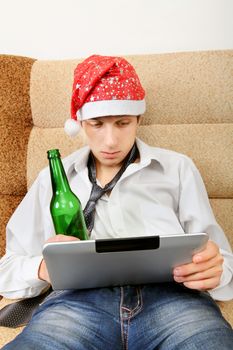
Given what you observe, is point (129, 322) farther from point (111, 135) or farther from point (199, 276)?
point (111, 135)

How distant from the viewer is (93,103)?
1.06 m

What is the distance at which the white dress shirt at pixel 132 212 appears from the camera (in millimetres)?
1058

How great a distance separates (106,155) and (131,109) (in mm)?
134

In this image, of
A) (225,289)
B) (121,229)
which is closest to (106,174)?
(121,229)

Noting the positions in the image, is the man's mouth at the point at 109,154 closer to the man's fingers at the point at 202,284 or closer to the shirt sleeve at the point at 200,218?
the shirt sleeve at the point at 200,218

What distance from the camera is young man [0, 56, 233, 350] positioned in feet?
2.61

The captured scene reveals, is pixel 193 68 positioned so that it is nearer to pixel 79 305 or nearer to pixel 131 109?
pixel 131 109

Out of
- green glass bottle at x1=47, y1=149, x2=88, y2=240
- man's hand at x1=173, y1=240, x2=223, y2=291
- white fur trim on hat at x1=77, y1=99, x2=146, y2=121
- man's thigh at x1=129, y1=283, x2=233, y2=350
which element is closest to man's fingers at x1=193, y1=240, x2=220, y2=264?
man's hand at x1=173, y1=240, x2=223, y2=291

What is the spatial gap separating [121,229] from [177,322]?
31cm

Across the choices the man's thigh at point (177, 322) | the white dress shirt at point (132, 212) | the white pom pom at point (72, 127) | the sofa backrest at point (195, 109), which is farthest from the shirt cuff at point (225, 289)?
the white pom pom at point (72, 127)

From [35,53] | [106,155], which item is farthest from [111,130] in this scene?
[35,53]

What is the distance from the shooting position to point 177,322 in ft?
2.61

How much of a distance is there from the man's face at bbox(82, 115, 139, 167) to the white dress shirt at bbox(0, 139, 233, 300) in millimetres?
63

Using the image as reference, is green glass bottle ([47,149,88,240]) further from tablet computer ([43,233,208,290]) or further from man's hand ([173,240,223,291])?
man's hand ([173,240,223,291])
